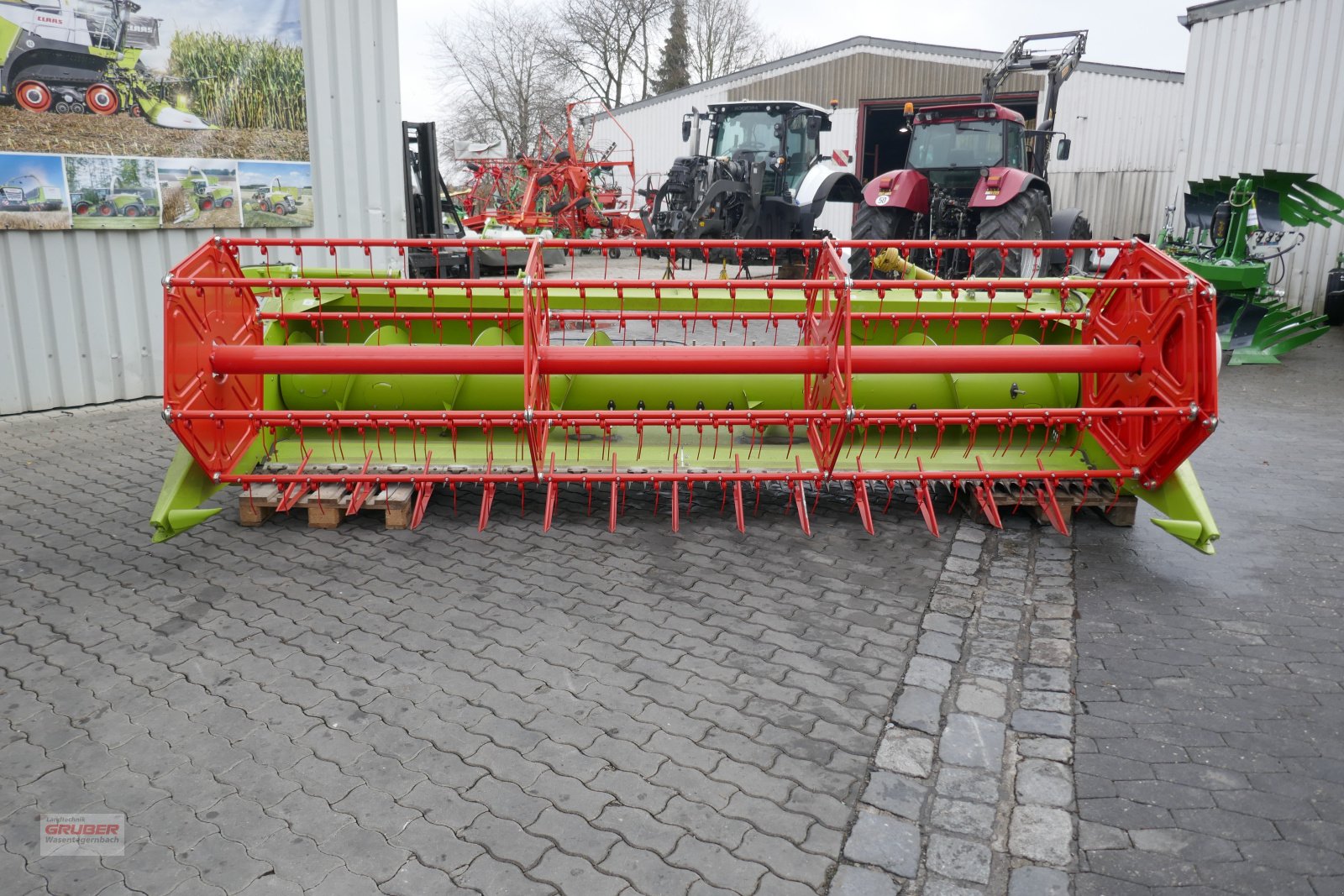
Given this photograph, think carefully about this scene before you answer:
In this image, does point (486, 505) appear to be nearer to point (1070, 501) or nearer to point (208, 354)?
point (208, 354)

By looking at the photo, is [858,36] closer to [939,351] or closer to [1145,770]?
[939,351]

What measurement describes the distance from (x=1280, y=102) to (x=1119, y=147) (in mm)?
6442

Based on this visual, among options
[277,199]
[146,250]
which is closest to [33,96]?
[146,250]

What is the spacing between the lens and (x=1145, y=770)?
2705mm

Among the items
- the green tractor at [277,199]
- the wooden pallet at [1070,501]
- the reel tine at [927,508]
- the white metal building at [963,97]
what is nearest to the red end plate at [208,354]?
the green tractor at [277,199]

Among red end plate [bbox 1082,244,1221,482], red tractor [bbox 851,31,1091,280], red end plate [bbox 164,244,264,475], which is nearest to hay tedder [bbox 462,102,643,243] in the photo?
red tractor [bbox 851,31,1091,280]

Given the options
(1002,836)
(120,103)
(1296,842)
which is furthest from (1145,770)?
(120,103)

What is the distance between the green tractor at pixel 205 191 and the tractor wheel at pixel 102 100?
1.98 ft

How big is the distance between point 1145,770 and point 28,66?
7223 millimetres

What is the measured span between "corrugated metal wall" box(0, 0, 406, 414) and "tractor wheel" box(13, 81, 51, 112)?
0.81 metres

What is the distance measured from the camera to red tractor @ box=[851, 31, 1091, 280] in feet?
33.0

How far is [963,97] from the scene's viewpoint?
19.1 metres

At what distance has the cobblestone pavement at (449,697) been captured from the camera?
2.32m

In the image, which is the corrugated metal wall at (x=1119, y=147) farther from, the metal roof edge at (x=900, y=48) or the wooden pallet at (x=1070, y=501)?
the wooden pallet at (x=1070, y=501)
